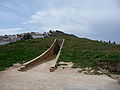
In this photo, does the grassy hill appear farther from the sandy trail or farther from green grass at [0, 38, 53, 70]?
the sandy trail

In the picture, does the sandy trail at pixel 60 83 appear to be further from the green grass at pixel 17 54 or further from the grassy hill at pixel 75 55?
the green grass at pixel 17 54

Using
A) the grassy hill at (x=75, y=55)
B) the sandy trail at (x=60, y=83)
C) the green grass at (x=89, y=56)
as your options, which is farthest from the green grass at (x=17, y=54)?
the sandy trail at (x=60, y=83)

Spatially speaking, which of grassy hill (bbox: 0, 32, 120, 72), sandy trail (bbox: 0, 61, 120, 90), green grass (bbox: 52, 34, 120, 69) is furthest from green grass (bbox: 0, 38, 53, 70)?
sandy trail (bbox: 0, 61, 120, 90)

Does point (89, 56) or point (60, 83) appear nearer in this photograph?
point (60, 83)

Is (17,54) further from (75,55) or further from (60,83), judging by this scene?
(60,83)

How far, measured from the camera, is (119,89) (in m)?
8.30

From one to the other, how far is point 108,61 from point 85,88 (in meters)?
5.80

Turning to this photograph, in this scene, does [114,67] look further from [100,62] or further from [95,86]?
[95,86]

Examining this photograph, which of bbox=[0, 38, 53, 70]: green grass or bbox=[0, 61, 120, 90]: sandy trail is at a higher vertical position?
bbox=[0, 38, 53, 70]: green grass

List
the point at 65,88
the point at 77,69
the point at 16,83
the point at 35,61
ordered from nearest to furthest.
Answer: the point at 65,88, the point at 16,83, the point at 77,69, the point at 35,61

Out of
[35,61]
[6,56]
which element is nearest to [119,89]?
[35,61]

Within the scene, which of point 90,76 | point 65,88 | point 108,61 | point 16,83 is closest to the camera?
point 65,88

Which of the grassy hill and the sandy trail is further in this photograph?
the grassy hill

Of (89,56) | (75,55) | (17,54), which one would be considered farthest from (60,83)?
(17,54)
